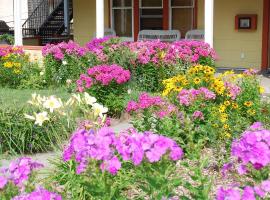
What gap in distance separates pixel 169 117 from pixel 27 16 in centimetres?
1876

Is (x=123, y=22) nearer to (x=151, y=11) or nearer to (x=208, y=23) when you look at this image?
(x=151, y=11)

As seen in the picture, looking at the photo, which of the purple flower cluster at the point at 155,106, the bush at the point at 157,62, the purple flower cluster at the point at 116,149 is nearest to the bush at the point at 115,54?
→ the bush at the point at 157,62

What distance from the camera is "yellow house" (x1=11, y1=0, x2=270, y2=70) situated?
14.2 meters

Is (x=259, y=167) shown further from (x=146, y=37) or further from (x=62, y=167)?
(x=146, y=37)

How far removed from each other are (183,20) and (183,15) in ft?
0.47

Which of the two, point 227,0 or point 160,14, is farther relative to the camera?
point 160,14

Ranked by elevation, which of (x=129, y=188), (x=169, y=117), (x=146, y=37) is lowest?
(x=129, y=188)

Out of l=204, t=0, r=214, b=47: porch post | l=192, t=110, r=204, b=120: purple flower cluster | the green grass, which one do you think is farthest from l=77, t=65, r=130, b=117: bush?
l=204, t=0, r=214, b=47: porch post

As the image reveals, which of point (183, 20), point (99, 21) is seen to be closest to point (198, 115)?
point (99, 21)

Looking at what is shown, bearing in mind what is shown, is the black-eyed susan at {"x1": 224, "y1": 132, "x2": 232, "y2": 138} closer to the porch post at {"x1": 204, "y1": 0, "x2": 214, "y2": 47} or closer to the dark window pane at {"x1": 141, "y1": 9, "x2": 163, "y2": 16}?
the porch post at {"x1": 204, "y1": 0, "x2": 214, "y2": 47}

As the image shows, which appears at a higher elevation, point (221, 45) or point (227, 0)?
point (227, 0)

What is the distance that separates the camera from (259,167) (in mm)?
2711

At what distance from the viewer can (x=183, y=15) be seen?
15.8 m

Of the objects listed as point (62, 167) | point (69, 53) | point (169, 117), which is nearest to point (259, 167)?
point (62, 167)
